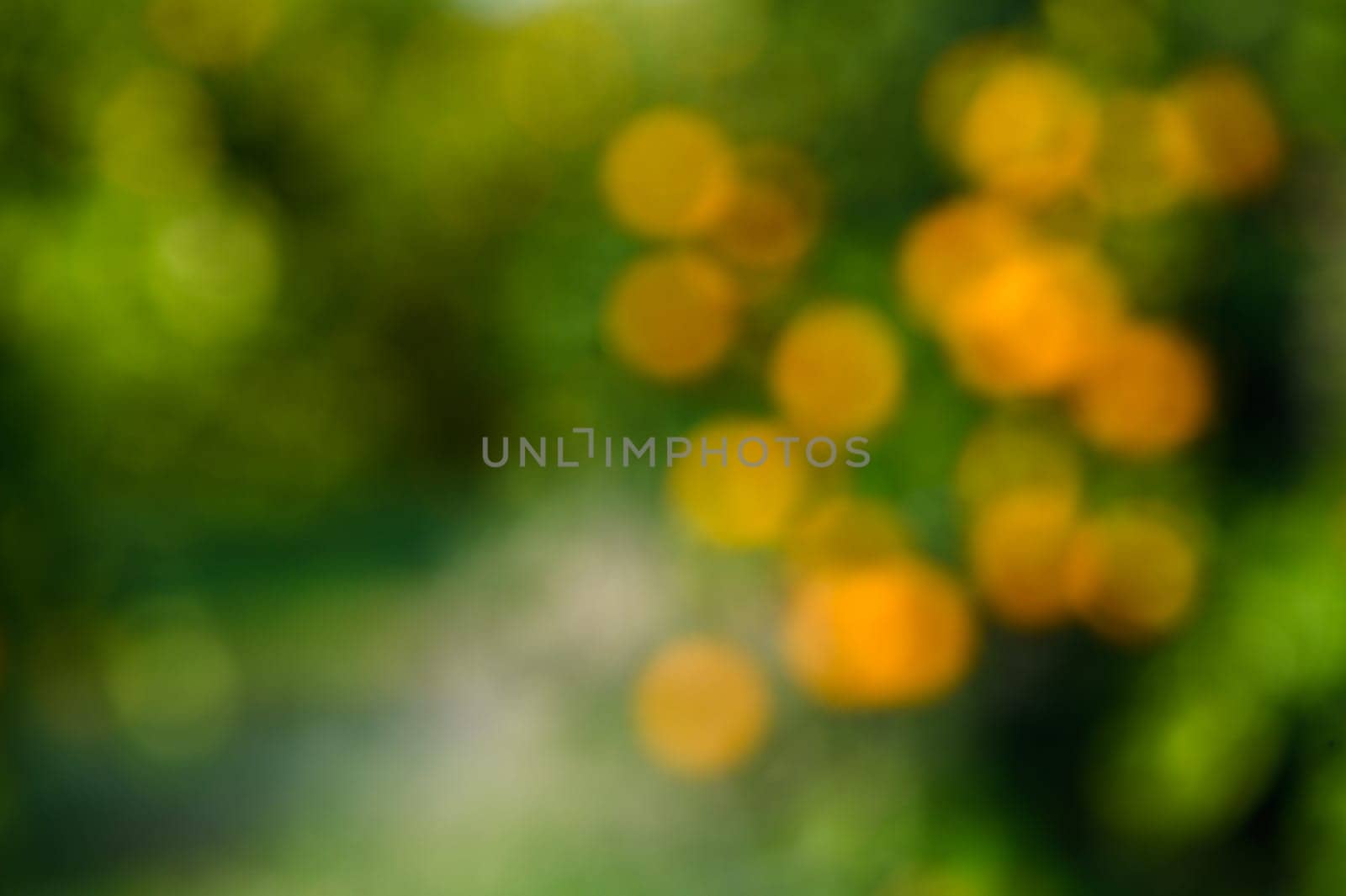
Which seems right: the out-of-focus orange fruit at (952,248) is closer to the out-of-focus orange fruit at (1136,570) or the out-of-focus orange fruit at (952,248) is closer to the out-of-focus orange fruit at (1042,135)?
the out-of-focus orange fruit at (1042,135)

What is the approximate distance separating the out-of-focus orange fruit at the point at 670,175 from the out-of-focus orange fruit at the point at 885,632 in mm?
357

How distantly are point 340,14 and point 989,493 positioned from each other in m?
1.48

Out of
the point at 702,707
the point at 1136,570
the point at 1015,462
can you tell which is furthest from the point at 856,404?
the point at 702,707

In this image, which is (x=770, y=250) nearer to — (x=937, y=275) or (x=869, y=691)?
(x=937, y=275)

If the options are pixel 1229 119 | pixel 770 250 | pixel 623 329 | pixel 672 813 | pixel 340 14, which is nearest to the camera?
pixel 1229 119

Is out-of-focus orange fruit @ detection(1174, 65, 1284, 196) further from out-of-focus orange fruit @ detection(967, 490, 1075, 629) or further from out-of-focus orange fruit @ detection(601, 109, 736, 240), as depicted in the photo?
out-of-focus orange fruit @ detection(601, 109, 736, 240)

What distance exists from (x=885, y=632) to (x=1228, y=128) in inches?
19.4

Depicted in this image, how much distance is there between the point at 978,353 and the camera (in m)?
1.16

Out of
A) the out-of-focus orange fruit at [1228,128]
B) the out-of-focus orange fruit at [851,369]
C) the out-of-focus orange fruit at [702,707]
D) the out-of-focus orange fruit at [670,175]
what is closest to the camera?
the out-of-focus orange fruit at [1228,128]

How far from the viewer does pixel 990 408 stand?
1188 millimetres

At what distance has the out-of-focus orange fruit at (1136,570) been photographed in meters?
1.11

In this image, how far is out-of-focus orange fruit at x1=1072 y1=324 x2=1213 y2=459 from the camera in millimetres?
1130

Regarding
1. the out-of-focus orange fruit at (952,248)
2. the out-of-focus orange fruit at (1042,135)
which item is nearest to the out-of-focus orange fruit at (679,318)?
the out-of-focus orange fruit at (952,248)

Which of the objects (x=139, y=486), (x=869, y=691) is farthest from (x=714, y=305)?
(x=139, y=486)
